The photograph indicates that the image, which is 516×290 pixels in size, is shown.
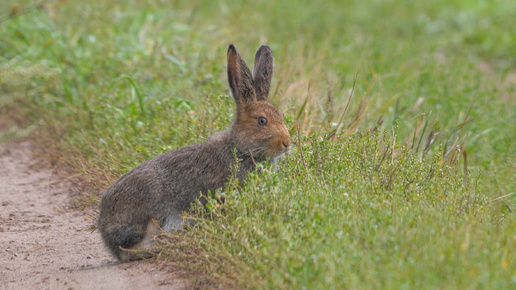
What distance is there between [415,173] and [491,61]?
22.9 ft

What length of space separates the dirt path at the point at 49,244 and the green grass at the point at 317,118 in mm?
337

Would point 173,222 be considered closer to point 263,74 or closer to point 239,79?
point 239,79

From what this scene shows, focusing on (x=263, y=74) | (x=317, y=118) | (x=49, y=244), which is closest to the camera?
(x=263, y=74)

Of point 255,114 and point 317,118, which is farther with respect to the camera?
point 317,118

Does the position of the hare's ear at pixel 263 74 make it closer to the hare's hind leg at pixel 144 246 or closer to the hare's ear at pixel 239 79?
the hare's ear at pixel 239 79

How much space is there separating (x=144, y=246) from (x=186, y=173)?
0.61 metres

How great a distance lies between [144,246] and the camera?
512 cm

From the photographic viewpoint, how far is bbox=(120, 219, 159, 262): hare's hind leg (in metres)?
5.09

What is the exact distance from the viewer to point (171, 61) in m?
8.64

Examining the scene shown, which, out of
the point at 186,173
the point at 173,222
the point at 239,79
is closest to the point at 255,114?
the point at 239,79

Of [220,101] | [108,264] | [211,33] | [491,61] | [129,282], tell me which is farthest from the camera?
[491,61]

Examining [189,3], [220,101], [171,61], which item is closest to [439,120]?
[220,101]

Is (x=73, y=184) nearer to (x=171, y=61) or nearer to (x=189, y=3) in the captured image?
(x=171, y=61)

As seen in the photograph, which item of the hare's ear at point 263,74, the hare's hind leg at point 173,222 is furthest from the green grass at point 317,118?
the hare's ear at point 263,74
